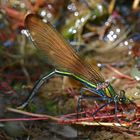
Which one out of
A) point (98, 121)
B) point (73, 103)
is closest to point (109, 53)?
point (73, 103)

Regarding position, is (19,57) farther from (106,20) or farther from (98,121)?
(98,121)

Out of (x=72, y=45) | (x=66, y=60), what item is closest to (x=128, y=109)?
(x=66, y=60)

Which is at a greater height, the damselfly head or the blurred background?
the blurred background

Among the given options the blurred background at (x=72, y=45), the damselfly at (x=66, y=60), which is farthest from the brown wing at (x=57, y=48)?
the blurred background at (x=72, y=45)

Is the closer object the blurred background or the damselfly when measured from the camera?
the damselfly

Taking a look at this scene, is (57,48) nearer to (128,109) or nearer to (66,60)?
(66,60)

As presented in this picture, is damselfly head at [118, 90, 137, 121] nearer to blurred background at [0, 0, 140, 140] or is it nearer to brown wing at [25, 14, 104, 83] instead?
blurred background at [0, 0, 140, 140]

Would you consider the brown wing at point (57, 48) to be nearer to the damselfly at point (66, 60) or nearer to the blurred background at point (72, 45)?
the damselfly at point (66, 60)

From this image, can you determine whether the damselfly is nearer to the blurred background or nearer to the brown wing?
the brown wing

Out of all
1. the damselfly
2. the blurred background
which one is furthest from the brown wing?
the blurred background
